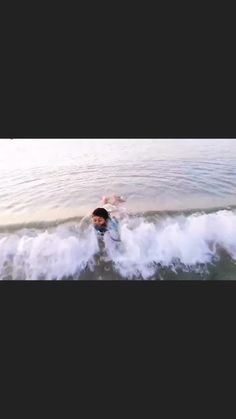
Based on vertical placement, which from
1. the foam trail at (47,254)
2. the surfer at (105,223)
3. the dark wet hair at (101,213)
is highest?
the dark wet hair at (101,213)

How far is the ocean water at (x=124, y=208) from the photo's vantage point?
3537mm

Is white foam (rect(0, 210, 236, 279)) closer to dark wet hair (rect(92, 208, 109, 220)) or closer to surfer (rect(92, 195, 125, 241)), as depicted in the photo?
surfer (rect(92, 195, 125, 241))

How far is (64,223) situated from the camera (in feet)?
12.2

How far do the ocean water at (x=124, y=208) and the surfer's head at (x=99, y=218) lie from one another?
0.11 m

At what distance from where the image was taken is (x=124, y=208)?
3.77m

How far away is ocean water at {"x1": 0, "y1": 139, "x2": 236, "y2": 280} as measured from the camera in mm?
3537

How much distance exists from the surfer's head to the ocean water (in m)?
0.11

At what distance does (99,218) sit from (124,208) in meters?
0.32

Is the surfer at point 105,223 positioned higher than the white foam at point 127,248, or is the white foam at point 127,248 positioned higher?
the surfer at point 105,223

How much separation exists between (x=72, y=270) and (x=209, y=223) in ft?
4.52

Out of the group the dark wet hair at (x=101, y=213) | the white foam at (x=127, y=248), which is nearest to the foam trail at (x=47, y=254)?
the white foam at (x=127, y=248)

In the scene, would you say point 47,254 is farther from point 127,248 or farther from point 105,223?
point 127,248

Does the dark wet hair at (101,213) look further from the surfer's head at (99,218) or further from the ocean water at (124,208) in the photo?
the ocean water at (124,208)

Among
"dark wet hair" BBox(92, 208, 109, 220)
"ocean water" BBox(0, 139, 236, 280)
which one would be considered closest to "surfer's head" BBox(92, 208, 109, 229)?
"dark wet hair" BBox(92, 208, 109, 220)
